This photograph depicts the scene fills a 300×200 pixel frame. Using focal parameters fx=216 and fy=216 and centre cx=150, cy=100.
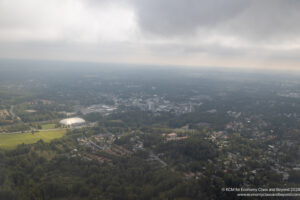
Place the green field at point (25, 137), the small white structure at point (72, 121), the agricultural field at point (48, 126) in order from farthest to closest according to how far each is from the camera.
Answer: the small white structure at point (72, 121) → the agricultural field at point (48, 126) → the green field at point (25, 137)

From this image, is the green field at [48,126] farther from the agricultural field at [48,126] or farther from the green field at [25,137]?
the green field at [25,137]

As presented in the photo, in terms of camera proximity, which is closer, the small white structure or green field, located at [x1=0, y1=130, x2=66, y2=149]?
green field, located at [x1=0, y1=130, x2=66, y2=149]

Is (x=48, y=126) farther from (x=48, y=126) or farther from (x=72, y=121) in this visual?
(x=72, y=121)

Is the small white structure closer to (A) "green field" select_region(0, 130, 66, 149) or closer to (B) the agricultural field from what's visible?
(B) the agricultural field

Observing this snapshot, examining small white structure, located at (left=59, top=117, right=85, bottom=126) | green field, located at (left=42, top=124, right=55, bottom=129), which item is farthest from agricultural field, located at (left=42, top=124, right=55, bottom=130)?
small white structure, located at (left=59, top=117, right=85, bottom=126)

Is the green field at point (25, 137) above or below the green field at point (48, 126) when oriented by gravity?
above

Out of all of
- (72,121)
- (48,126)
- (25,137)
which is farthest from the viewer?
(72,121)

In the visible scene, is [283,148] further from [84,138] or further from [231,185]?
[84,138]

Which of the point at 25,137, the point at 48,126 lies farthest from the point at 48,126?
the point at 25,137

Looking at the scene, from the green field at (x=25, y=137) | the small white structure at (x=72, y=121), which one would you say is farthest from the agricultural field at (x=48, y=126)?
the green field at (x=25, y=137)
